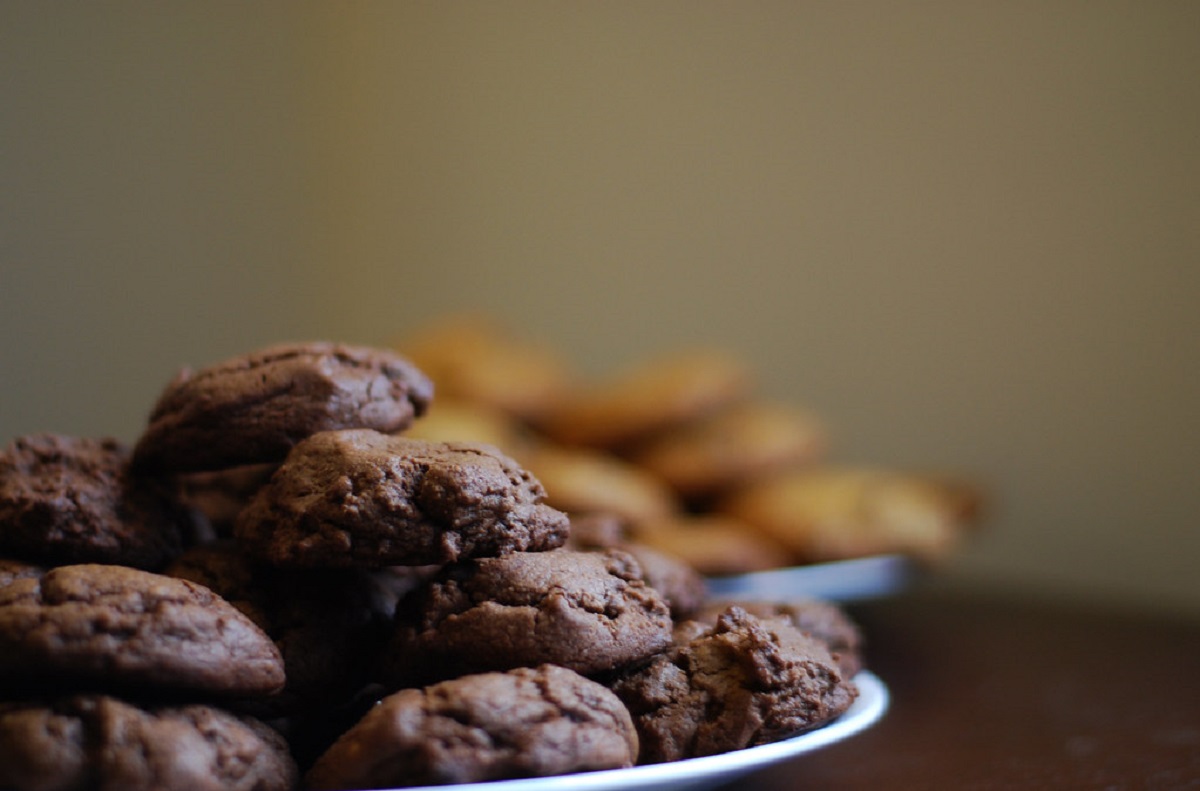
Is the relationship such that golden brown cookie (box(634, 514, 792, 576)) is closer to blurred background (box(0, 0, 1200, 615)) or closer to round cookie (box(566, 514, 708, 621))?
round cookie (box(566, 514, 708, 621))

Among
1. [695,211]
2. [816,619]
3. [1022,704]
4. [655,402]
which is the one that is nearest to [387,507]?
[816,619]

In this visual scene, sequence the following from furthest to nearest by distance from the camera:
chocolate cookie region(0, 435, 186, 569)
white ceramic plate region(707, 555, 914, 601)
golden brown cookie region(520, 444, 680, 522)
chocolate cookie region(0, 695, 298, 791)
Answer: golden brown cookie region(520, 444, 680, 522), white ceramic plate region(707, 555, 914, 601), chocolate cookie region(0, 435, 186, 569), chocolate cookie region(0, 695, 298, 791)

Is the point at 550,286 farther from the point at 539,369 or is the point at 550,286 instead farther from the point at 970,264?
the point at 970,264

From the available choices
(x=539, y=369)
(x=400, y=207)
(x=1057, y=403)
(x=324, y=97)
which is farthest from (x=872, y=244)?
(x=324, y=97)

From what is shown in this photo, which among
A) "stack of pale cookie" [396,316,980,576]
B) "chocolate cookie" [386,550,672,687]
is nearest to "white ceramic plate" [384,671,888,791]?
"chocolate cookie" [386,550,672,687]

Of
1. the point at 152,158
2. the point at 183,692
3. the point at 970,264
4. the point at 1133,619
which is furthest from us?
the point at 152,158

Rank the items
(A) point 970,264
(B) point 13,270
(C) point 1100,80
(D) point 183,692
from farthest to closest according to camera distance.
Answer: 1. (B) point 13,270
2. (A) point 970,264
3. (C) point 1100,80
4. (D) point 183,692

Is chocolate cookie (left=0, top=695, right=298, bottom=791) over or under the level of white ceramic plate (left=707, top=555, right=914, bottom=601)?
under

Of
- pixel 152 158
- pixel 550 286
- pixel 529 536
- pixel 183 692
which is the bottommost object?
pixel 183 692

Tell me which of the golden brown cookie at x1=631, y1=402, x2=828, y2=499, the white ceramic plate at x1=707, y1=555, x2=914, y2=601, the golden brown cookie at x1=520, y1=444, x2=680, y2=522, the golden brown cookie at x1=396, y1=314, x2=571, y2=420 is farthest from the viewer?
the golden brown cookie at x1=396, y1=314, x2=571, y2=420
